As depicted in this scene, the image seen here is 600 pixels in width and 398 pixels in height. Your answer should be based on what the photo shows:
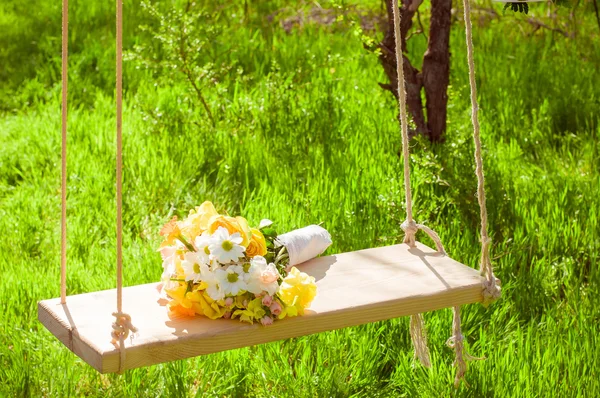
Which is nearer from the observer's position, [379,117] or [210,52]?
[379,117]

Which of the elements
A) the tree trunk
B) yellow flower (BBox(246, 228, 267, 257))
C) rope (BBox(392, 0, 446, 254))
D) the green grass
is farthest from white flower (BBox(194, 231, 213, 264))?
the tree trunk

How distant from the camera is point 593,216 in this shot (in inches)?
158

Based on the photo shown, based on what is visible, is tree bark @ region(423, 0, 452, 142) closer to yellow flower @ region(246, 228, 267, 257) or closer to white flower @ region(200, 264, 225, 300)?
yellow flower @ region(246, 228, 267, 257)

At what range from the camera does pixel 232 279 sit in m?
2.15

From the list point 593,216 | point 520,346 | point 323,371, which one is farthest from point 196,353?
point 593,216

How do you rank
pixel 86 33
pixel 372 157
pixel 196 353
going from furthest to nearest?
pixel 86 33 < pixel 372 157 < pixel 196 353

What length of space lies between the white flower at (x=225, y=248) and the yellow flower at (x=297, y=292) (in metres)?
0.13

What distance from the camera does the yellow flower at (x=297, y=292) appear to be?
215 cm

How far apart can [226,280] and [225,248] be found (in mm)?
73

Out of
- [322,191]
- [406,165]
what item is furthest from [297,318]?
[322,191]

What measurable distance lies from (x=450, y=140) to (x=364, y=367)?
1.67 meters

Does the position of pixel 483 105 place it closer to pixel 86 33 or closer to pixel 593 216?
pixel 593 216

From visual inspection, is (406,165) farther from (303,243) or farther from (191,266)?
(191,266)

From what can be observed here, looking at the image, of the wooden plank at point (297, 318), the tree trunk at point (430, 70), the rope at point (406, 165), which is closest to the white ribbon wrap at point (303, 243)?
the wooden plank at point (297, 318)
